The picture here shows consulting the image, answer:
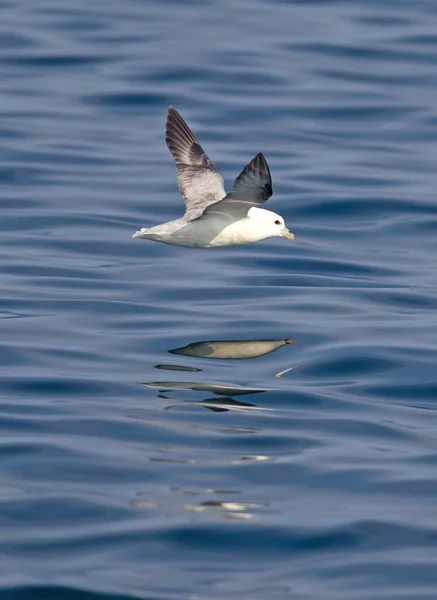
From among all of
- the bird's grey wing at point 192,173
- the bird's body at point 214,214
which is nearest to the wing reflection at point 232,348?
the bird's body at point 214,214

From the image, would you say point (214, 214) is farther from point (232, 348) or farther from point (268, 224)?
point (232, 348)

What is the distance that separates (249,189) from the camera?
12758mm

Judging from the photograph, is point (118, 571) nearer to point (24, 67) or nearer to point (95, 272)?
point (95, 272)

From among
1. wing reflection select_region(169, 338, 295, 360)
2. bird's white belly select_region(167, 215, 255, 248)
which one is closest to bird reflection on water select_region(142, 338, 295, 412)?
wing reflection select_region(169, 338, 295, 360)

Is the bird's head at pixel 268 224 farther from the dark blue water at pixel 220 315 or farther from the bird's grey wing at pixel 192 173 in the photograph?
the dark blue water at pixel 220 315

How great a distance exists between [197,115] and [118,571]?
17410 mm

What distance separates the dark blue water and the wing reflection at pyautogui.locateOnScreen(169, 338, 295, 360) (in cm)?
4

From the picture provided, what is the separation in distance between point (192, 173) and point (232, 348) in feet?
5.99

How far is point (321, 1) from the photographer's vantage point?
1329 inches

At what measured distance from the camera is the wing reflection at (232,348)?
15.0 metres

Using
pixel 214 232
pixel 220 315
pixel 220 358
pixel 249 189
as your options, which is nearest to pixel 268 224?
pixel 214 232

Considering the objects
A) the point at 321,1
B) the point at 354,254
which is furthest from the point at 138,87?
the point at 354,254

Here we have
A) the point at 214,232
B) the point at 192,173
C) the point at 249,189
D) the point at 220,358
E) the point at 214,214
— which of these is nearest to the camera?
the point at 249,189

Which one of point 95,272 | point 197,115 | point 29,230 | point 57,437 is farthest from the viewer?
point 197,115
